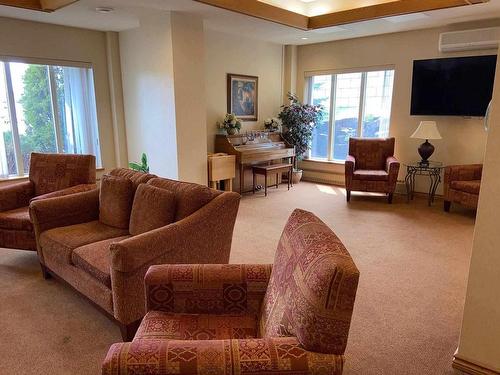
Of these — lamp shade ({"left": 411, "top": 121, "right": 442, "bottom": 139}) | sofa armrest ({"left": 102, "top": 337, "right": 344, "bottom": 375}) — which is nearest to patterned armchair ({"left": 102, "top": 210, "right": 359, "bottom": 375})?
sofa armrest ({"left": 102, "top": 337, "right": 344, "bottom": 375})

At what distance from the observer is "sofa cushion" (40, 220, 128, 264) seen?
2.45 meters

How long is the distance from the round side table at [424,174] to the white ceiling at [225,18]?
1.90 m

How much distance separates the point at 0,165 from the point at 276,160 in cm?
396

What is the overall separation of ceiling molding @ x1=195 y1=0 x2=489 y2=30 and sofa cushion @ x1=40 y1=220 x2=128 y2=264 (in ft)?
8.02

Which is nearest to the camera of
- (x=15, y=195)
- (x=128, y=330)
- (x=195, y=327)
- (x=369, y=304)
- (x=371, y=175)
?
(x=195, y=327)

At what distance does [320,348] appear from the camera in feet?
3.70

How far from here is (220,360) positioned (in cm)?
113

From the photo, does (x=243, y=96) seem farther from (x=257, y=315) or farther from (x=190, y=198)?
(x=257, y=315)

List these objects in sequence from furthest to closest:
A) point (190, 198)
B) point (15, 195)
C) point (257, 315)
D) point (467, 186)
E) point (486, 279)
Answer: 1. point (467, 186)
2. point (15, 195)
3. point (190, 198)
4. point (486, 279)
5. point (257, 315)

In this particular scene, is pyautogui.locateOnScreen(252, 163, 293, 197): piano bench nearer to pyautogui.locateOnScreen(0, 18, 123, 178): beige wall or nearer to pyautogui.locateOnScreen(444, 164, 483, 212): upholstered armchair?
pyautogui.locateOnScreen(0, 18, 123, 178): beige wall

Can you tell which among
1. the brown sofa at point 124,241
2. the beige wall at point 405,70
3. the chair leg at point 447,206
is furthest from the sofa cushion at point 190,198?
the beige wall at point 405,70

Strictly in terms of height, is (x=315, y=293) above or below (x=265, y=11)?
below

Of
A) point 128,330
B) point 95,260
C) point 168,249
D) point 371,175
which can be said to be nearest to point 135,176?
point 95,260

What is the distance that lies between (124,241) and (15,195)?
2.03 meters
